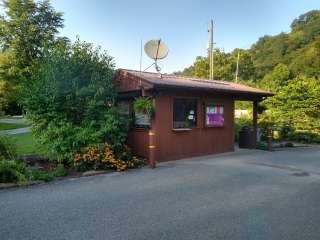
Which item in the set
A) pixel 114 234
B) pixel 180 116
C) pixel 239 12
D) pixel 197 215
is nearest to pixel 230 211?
pixel 197 215

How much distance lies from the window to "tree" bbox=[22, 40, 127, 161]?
1.89 m

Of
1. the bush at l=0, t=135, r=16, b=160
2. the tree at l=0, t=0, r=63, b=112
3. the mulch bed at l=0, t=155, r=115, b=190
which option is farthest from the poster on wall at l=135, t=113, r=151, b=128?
the tree at l=0, t=0, r=63, b=112

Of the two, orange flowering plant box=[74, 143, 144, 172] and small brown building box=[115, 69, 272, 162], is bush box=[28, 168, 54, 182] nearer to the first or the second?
orange flowering plant box=[74, 143, 144, 172]

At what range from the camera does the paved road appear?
4.04 m

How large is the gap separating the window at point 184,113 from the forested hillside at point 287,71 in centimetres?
932

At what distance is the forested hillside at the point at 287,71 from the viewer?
1822 cm

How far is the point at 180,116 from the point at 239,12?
429 inches

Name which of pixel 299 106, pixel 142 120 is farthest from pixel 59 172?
pixel 299 106

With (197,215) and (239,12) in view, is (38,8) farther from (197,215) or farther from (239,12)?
(197,215)

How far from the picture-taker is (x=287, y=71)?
35688mm

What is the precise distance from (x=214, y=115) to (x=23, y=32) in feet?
95.6

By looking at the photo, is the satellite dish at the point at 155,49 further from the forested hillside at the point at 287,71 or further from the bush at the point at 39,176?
the forested hillside at the point at 287,71

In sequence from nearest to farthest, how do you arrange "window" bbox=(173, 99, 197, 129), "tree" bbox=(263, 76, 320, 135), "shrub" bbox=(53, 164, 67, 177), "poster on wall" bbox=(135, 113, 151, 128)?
"shrub" bbox=(53, 164, 67, 177), "poster on wall" bbox=(135, 113, 151, 128), "window" bbox=(173, 99, 197, 129), "tree" bbox=(263, 76, 320, 135)

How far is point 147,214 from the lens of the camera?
4758mm
